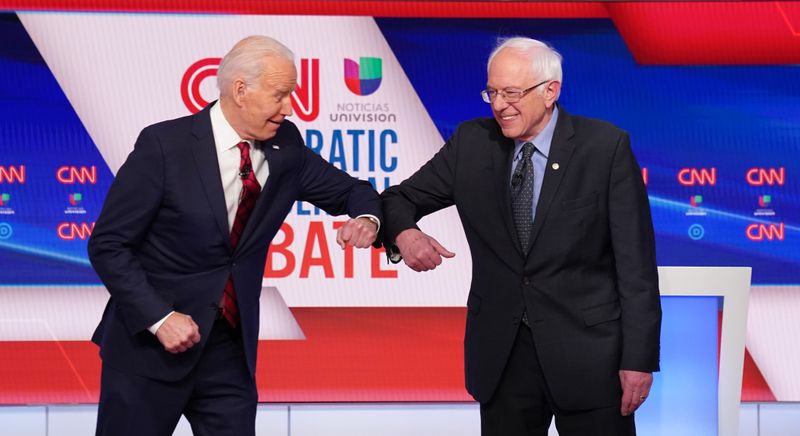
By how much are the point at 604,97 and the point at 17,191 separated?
2410 millimetres

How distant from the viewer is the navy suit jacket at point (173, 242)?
7.79 ft

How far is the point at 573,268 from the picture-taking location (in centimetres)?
244

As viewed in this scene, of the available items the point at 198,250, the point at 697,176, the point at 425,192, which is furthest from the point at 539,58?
the point at 697,176

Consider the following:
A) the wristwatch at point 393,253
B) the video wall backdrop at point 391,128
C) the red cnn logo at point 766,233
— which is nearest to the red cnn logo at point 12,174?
the video wall backdrop at point 391,128

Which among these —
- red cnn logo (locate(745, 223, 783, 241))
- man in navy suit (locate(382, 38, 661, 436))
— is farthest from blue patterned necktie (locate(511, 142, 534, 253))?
red cnn logo (locate(745, 223, 783, 241))

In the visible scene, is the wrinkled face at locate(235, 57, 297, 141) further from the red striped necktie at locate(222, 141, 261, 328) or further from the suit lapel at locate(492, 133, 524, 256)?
the suit lapel at locate(492, 133, 524, 256)

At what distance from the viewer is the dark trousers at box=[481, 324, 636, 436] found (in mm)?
2490

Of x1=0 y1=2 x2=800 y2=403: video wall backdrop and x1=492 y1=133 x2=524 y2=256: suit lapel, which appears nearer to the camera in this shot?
x1=492 y1=133 x2=524 y2=256: suit lapel

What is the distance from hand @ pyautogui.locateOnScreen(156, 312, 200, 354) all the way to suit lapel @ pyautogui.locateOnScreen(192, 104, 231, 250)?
0.21m

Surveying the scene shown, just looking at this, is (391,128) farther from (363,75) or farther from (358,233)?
(358,233)

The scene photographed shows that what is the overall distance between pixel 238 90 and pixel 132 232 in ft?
1.38

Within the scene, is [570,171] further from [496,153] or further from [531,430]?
→ [531,430]

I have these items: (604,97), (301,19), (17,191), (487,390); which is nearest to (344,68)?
(301,19)

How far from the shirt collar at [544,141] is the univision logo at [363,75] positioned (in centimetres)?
174
